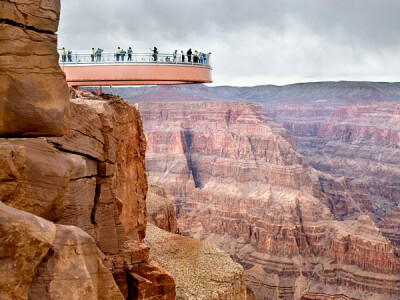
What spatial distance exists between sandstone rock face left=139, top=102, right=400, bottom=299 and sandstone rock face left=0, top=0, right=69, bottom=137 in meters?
49.3

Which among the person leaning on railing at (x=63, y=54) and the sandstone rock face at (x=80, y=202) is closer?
the sandstone rock face at (x=80, y=202)

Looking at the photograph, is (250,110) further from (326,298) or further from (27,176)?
(27,176)

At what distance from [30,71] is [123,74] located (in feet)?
44.6

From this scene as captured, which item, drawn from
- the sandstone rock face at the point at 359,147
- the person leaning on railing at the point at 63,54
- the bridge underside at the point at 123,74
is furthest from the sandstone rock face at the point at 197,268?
the sandstone rock face at the point at 359,147

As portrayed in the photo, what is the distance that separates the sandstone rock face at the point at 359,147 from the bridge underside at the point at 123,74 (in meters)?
58.4

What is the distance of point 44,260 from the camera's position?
7.34 metres

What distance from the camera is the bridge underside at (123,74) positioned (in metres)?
21.8

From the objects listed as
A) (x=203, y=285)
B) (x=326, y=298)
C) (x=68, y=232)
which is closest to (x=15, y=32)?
(x=68, y=232)

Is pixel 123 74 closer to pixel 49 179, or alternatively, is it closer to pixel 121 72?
pixel 121 72

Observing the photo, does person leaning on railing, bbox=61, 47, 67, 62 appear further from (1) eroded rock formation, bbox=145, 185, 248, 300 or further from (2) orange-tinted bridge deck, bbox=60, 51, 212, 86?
(1) eroded rock formation, bbox=145, 185, 248, 300

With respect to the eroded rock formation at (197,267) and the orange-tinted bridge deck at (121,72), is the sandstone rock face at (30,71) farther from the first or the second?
the orange-tinted bridge deck at (121,72)

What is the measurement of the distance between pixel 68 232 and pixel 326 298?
165 ft

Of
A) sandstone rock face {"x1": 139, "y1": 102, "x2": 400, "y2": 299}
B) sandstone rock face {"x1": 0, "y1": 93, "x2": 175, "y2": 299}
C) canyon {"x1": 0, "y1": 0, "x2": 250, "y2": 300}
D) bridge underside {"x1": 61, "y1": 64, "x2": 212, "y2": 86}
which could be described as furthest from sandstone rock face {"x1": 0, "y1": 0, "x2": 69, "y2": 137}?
sandstone rock face {"x1": 139, "y1": 102, "x2": 400, "y2": 299}

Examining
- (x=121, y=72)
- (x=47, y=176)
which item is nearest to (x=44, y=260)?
(x=47, y=176)
